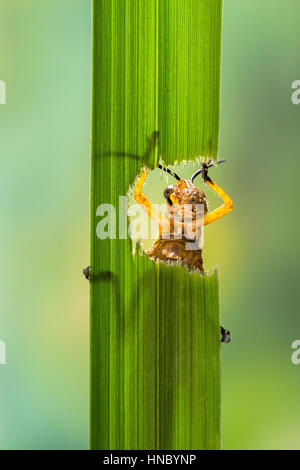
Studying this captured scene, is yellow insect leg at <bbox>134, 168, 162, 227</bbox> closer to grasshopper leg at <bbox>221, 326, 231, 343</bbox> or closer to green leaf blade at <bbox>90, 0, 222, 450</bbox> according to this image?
green leaf blade at <bbox>90, 0, 222, 450</bbox>

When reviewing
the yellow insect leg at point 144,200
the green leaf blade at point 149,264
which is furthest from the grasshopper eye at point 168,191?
the green leaf blade at point 149,264

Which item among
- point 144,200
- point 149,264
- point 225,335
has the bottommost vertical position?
point 225,335

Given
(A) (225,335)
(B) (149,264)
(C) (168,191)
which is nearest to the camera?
(B) (149,264)

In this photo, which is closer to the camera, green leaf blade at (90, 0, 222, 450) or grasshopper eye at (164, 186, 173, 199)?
green leaf blade at (90, 0, 222, 450)

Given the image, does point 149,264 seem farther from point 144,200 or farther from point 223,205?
point 223,205

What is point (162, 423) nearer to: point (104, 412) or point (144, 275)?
point (104, 412)

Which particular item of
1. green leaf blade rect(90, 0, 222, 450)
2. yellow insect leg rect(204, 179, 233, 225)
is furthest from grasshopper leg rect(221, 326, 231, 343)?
yellow insect leg rect(204, 179, 233, 225)

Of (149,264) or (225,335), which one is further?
(225,335)

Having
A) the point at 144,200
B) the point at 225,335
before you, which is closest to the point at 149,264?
the point at 144,200

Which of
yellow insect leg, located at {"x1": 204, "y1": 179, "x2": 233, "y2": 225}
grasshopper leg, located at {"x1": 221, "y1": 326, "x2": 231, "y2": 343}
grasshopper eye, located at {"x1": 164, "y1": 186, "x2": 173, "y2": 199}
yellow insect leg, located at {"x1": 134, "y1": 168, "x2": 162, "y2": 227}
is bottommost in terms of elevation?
grasshopper leg, located at {"x1": 221, "y1": 326, "x2": 231, "y2": 343}

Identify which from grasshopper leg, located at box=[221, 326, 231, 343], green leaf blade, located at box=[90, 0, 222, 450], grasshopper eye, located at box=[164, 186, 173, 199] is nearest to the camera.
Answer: green leaf blade, located at box=[90, 0, 222, 450]

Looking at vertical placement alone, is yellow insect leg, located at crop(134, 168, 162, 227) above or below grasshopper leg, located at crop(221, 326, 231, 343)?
above
